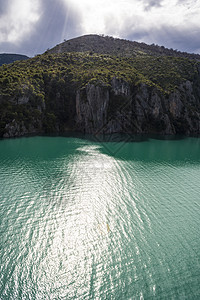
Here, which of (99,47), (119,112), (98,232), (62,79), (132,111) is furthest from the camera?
(99,47)

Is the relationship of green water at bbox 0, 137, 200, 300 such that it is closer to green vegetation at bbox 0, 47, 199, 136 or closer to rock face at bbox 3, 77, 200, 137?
green vegetation at bbox 0, 47, 199, 136

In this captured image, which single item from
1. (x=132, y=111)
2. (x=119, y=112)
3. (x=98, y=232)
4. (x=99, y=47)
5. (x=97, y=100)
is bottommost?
(x=98, y=232)

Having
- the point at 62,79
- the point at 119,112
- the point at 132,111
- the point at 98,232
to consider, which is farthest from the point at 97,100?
the point at 98,232

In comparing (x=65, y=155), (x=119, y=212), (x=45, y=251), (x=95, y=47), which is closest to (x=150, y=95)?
(x=65, y=155)

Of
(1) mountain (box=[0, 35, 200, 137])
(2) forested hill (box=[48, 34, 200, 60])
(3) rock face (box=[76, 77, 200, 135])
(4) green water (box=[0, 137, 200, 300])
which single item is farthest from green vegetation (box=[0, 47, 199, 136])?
(4) green water (box=[0, 137, 200, 300])

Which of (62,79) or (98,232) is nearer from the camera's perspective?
(98,232)

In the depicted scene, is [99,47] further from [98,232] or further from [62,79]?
[98,232]

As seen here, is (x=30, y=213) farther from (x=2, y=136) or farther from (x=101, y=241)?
(x=2, y=136)
